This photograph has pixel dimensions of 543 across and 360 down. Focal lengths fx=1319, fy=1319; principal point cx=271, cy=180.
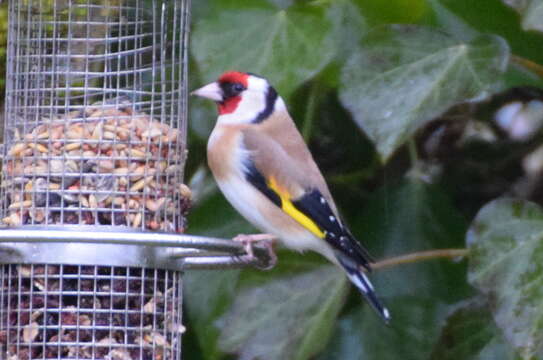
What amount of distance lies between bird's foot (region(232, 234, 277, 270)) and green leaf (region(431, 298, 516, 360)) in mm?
675

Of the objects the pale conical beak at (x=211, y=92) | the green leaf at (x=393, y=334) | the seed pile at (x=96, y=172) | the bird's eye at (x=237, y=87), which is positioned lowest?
the green leaf at (x=393, y=334)

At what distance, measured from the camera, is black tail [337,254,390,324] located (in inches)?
182

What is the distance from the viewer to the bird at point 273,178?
15.9 ft

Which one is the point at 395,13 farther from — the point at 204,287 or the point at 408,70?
the point at 204,287

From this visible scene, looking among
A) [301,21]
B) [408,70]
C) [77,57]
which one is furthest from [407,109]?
[77,57]

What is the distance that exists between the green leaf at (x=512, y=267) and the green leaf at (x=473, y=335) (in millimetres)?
Answer: 373

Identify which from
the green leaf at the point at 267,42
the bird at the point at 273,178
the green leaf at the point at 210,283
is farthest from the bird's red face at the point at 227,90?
the green leaf at the point at 210,283

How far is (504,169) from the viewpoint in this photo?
5.68 metres

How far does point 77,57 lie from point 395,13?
1.18 metres

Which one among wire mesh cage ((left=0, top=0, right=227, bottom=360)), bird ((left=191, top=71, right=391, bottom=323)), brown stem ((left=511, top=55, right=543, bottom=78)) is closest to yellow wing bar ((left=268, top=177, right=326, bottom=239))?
bird ((left=191, top=71, right=391, bottom=323))

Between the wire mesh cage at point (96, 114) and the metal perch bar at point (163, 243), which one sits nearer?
the metal perch bar at point (163, 243)

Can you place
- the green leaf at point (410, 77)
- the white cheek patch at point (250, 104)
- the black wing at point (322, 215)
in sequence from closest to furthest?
the green leaf at point (410, 77) < the black wing at point (322, 215) < the white cheek patch at point (250, 104)

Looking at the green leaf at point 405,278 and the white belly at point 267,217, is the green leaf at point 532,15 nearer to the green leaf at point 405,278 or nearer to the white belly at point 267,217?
the green leaf at point 405,278

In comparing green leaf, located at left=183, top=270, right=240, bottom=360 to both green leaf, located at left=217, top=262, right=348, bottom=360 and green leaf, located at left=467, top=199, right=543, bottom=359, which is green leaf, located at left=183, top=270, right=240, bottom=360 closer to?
green leaf, located at left=217, top=262, right=348, bottom=360
